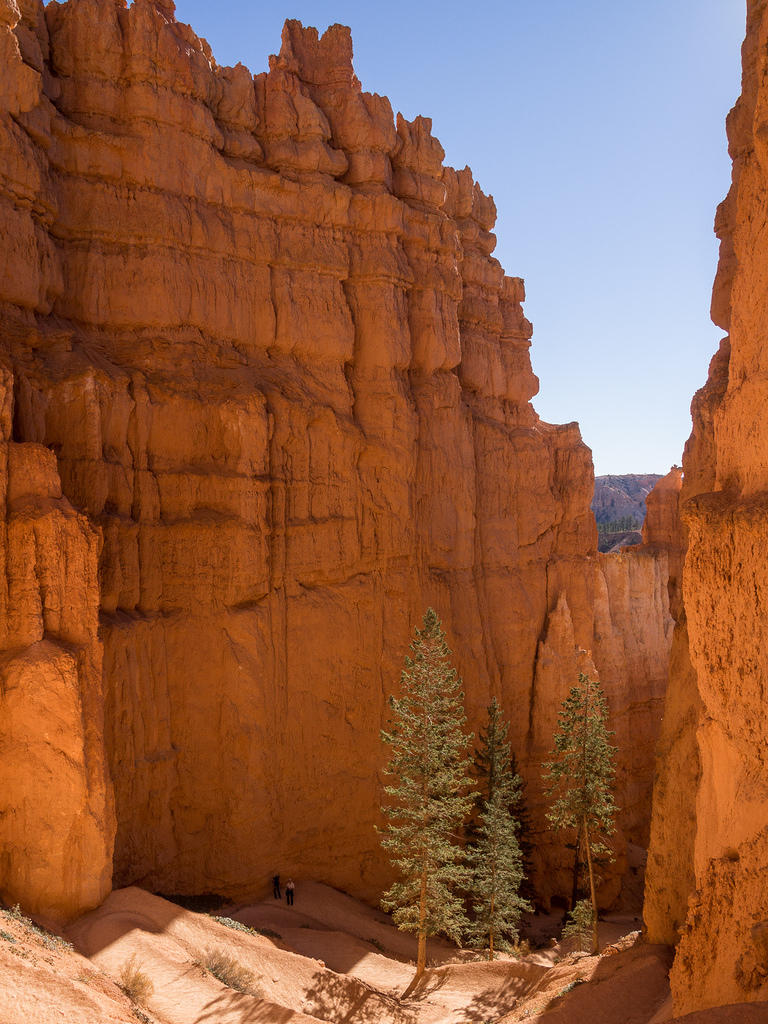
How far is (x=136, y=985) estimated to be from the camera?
49.8ft

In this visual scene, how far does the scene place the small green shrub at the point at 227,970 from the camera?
16.8 meters

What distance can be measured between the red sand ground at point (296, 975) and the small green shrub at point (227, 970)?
0.12 meters

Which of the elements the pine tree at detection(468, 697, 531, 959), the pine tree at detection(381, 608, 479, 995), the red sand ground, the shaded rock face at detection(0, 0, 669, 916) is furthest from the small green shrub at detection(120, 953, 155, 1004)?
the pine tree at detection(468, 697, 531, 959)

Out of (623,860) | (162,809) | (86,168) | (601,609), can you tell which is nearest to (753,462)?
(162,809)

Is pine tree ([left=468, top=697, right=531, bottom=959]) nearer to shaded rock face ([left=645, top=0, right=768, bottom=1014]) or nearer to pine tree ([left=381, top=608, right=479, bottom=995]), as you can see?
pine tree ([left=381, top=608, right=479, bottom=995])

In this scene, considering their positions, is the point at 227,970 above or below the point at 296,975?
above

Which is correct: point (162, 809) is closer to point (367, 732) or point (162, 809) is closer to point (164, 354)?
point (367, 732)

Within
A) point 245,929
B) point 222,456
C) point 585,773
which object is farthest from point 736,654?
point 222,456

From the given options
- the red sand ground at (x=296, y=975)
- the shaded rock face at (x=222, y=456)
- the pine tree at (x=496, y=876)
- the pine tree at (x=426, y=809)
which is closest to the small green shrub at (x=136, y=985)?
the red sand ground at (x=296, y=975)

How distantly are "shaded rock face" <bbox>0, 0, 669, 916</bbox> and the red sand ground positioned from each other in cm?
155

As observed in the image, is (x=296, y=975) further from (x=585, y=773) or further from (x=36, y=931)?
(x=585, y=773)

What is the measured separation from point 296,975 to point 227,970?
205 cm

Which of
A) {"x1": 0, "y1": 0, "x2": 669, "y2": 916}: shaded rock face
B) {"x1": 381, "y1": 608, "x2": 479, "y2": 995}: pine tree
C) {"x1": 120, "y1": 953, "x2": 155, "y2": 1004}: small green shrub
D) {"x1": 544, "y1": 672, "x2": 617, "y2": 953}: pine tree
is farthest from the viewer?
{"x1": 544, "y1": 672, "x2": 617, "y2": 953}: pine tree

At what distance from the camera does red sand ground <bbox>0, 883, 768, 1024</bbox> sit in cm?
1329
